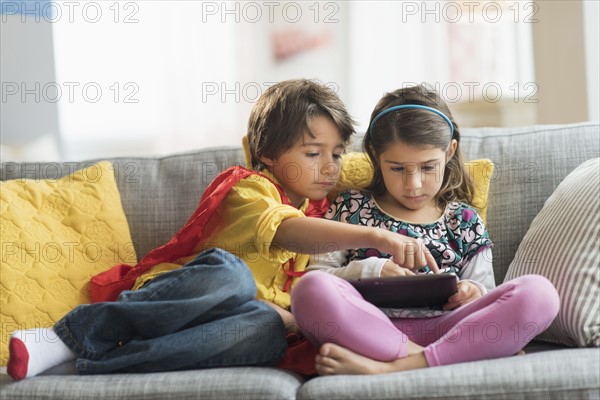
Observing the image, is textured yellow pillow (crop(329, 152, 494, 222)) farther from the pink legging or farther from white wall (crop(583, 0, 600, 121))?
white wall (crop(583, 0, 600, 121))

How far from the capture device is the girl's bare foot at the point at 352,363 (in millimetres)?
1415

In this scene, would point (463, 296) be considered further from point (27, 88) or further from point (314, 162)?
point (27, 88)

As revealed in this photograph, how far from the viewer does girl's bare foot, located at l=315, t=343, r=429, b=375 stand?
142 cm

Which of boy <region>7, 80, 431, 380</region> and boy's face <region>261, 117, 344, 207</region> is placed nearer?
boy <region>7, 80, 431, 380</region>

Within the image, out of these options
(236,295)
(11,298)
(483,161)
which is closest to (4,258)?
(11,298)

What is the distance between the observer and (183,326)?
151 cm

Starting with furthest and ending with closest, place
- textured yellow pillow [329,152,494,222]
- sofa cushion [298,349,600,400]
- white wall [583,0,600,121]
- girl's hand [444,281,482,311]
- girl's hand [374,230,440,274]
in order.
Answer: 1. white wall [583,0,600,121]
2. textured yellow pillow [329,152,494,222]
3. girl's hand [444,281,482,311]
4. girl's hand [374,230,440,274]
5. sofa cushion [298,349,600,400]

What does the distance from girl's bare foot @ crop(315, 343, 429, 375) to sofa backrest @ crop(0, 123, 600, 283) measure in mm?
514

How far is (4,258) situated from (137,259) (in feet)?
1.04

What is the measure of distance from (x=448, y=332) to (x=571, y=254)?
30cm

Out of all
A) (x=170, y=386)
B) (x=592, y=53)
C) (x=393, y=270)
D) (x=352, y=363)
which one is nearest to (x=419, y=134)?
(x=393, y=270)

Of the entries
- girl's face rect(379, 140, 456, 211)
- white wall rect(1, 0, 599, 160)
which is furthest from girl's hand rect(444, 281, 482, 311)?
white wall rect(1, 0, 599, 160)

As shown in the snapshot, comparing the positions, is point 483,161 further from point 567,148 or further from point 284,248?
point 284,248

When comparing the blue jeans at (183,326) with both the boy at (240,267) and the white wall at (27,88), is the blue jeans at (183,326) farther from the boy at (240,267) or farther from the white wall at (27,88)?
the white wall at (27,88)
